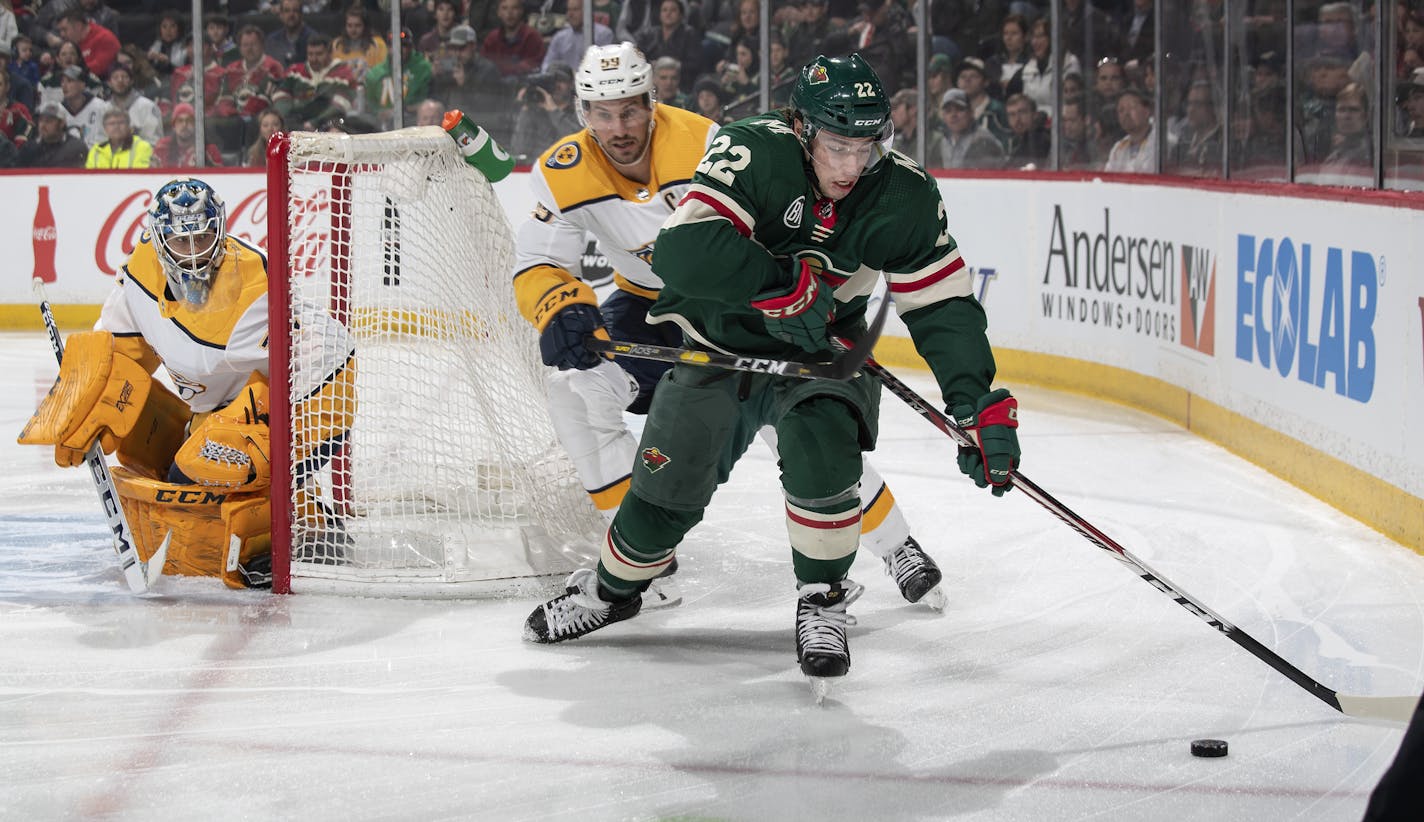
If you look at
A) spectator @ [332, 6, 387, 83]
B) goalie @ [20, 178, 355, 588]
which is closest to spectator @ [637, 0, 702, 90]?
spectator @ [332, 6, 387, 83]

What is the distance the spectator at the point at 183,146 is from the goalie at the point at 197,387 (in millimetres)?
4909

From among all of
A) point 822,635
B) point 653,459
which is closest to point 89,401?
point 653,459

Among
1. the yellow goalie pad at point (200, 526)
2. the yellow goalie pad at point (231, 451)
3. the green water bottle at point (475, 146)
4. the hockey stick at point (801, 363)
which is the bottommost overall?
the yellow goalie pad at point (200, 526)

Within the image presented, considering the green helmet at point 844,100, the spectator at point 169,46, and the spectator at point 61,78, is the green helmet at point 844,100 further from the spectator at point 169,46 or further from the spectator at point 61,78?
the spectator at point 61,78

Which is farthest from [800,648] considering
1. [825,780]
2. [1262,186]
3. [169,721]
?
[1262,186]

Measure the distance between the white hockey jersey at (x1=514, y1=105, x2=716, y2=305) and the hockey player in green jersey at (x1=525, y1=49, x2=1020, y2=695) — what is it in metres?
0.50

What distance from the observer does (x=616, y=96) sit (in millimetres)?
3258

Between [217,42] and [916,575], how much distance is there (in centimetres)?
618

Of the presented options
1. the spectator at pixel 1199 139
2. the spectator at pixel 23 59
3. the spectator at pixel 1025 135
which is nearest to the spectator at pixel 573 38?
the spectator at pixel 1025 135

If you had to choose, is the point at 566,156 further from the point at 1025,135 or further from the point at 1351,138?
the point at 1025,135

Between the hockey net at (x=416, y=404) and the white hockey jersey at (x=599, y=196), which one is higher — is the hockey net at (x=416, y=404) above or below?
below

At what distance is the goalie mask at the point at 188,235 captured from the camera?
11.5ft

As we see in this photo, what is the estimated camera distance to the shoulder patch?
11.2 feet

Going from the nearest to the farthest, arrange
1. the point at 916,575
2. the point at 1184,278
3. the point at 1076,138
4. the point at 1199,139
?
the point at 916,575
the point at 1184,278
the point at 1199,139
the point at 1076,138
